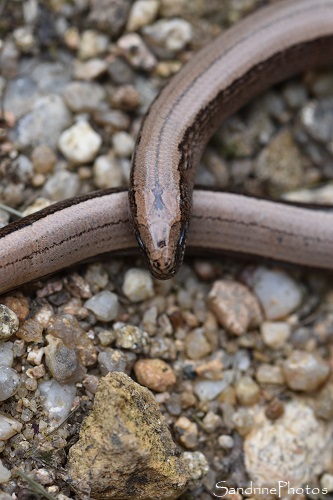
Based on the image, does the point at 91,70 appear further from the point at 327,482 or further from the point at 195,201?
the point at 327,482

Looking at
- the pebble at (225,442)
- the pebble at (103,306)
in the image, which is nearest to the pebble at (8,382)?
the pebble at (103,306)

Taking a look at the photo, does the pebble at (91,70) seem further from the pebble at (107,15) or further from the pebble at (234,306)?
the pebble at (234,306)

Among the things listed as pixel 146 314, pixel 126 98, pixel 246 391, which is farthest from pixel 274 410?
pixel 126 98

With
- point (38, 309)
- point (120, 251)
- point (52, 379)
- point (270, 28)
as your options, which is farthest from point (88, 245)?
point (270, 28)

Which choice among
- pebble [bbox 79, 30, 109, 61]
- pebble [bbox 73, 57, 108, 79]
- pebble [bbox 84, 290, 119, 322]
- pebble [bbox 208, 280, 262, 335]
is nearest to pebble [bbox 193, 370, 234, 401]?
pebble [bbox 208, 280, 262, 335]

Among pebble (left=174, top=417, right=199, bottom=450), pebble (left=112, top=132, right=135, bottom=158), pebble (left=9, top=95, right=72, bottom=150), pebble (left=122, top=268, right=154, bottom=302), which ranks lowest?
pebble (left=174, top=417, right=199, bottom=450)

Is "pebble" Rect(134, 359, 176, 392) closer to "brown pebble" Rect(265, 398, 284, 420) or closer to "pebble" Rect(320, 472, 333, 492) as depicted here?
"brown pebble" Rect(265, 398, 284, 420)

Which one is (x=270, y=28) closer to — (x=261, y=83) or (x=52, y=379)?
(x=261, y=83)
